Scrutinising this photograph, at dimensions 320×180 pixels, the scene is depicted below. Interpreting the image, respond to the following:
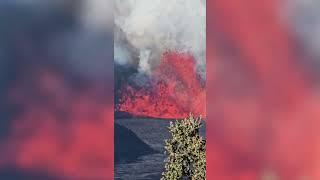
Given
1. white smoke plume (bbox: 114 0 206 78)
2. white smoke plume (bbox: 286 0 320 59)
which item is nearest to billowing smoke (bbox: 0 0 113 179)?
white smoke plume (bbox: 286 0 320 59)

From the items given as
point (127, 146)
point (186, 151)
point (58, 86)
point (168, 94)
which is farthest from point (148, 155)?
point (58, 86)

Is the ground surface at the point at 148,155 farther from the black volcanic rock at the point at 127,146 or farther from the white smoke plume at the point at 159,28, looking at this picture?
the white smoke plume at the point at 159,28

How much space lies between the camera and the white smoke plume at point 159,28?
6000mm

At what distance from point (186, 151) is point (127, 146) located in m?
0.76

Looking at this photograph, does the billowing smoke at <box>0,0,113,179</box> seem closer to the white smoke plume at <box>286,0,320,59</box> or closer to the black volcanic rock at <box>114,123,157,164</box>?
the white smoke plume at <box>286,0,320,59</box>

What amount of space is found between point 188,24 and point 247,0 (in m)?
3.28

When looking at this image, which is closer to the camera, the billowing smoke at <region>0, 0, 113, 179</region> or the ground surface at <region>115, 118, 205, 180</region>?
the billowing smoke at <region>0, 0, 113, 179</region>

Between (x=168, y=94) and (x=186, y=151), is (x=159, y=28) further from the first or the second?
(x=186, y=151)

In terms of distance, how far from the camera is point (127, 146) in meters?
6.32

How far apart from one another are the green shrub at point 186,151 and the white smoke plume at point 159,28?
686mm

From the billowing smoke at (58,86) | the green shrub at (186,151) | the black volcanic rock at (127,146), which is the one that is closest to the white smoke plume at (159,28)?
the green shrub at (186,151)

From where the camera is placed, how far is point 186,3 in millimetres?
6023

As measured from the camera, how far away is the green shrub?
6.14 m

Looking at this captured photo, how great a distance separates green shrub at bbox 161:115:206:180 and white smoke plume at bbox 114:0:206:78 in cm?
69
